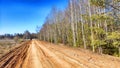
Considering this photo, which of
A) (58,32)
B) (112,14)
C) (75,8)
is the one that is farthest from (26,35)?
(112,14)

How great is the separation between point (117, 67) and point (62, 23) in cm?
5226

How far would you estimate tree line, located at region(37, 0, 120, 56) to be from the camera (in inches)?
661

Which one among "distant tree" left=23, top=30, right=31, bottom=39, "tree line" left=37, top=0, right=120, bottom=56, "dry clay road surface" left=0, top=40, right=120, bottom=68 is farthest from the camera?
"distant tree" left=23, top=30, right=31, bottom=39

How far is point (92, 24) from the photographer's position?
28.7 metres

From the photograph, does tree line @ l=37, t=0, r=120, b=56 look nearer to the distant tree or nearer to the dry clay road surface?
the dry clay road surface

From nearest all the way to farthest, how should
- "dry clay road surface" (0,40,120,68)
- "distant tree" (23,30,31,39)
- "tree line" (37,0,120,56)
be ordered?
"dry clay road surface" (0,40,120,68) < "tree line" (37,0,120,56) < "distant tree" (23,30,31,39)

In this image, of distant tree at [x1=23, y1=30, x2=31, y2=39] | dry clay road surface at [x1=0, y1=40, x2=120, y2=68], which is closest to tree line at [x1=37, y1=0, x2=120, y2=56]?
dry clay road surface at [x1=0, y1=40, x2=120, y2=68]

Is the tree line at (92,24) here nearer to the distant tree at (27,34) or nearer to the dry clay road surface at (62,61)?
the dry clay road surface at (62,61)

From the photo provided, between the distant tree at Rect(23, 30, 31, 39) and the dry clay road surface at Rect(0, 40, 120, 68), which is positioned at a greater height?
the distant tree at Rect(23, 30, 31, 39)

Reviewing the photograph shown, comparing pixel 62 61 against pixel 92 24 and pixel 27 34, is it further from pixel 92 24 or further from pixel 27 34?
pixel 27 34

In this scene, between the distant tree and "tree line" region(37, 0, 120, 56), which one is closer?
"tree line" region(37, 0, 120, 56)

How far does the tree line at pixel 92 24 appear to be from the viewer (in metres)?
16.8

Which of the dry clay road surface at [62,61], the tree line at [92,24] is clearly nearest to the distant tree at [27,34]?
the tree line at [92,24]

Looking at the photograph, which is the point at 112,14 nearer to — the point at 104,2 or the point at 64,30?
the point at 104,2
